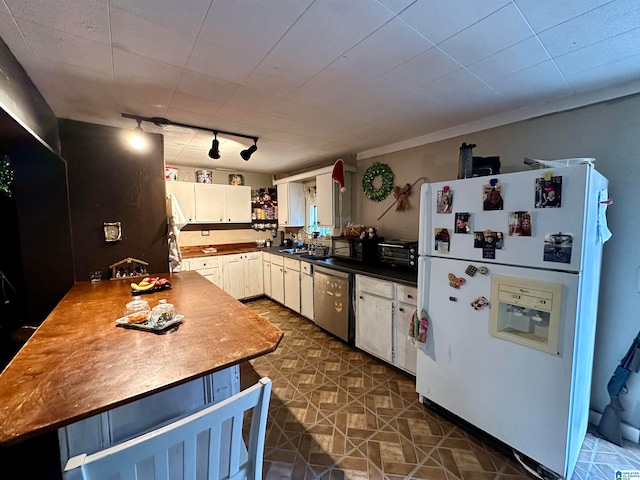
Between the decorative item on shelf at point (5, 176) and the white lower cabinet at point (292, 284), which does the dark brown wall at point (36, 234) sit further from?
the white lower cabinet at point (292, 284)

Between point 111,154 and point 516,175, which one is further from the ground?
point 111,154

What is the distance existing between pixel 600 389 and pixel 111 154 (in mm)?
Result: 4400

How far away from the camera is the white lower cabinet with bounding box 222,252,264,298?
439 cm

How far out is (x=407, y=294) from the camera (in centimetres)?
239

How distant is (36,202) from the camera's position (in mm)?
2186

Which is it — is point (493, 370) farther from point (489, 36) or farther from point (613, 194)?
point (489, 36)

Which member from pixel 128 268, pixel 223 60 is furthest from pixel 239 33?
pixel 128 268

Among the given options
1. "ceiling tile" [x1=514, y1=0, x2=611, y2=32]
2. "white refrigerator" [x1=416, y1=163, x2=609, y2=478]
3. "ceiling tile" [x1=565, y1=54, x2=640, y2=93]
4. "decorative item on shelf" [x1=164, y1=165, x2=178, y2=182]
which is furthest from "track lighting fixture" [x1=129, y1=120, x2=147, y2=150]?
"ceiling tile" [x1=565, y1=54, x2=640, y2=93]

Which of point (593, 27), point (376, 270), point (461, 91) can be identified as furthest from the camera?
point (376, 270)

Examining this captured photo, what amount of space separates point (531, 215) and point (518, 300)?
0.48m

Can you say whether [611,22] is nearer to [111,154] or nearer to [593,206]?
[593,206]

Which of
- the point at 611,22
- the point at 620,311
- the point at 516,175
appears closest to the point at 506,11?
the point at 611,22

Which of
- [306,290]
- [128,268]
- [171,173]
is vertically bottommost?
[306,290]

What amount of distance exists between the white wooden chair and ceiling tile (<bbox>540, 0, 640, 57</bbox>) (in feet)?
6.46
